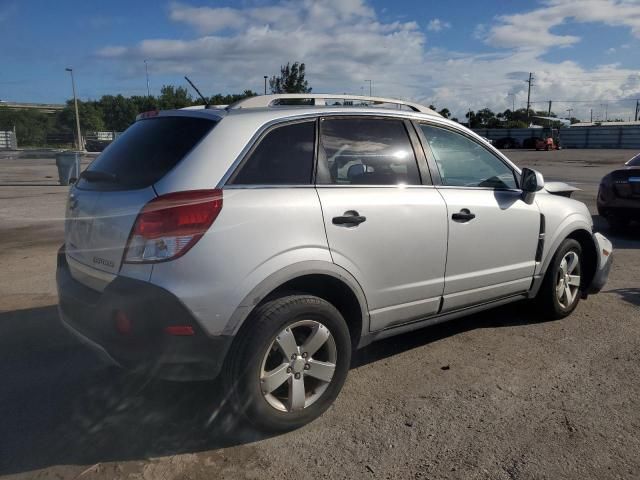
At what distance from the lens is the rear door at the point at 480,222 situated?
3945 millimetres

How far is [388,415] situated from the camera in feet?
11.0

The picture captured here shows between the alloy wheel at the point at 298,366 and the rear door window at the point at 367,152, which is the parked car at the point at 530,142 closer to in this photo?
the rear door window at the point at 367,152

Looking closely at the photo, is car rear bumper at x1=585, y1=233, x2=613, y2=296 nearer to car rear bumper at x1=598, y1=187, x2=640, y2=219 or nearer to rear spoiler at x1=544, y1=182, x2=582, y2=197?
rear spoiler at x1=544, y1=182, x2=582, y2=197

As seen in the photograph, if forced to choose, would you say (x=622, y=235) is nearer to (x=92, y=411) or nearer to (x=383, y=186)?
(x=383, y=186)

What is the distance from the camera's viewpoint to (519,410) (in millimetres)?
3393

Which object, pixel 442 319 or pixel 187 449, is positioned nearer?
pixel 187 449

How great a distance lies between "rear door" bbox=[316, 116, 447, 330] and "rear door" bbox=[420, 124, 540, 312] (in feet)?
0.51

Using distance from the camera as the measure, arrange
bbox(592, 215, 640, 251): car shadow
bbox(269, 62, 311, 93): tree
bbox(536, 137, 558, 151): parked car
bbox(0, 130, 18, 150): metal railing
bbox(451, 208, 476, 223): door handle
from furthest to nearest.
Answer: bbox(0, 130, 18, 150): metal railing
bbox(536, 137, 558, 151): parked car
bbox(269, 62, 311, 93): tree
bbox(592, 215, 640, 251): car shadow
bbox(451, 208, 476, 223): door handle

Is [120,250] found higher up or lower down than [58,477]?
higher up

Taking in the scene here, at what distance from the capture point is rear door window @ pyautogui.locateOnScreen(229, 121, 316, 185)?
3.06m

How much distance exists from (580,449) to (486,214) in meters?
1.73

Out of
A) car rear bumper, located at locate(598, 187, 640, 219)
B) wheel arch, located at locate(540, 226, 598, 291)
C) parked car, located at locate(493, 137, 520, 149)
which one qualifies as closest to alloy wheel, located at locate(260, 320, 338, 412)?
wheel arch, located at locate(540, 226, 598, 291)

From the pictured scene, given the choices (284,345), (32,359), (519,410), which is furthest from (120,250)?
(519,410)

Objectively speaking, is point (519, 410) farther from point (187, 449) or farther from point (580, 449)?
point (187, 449)
